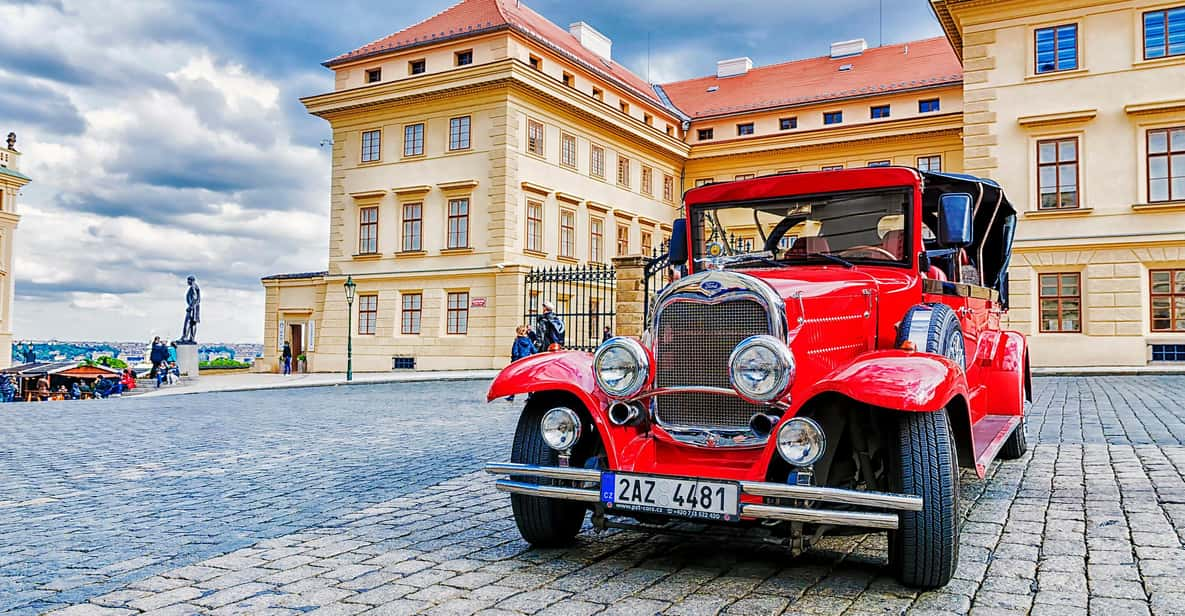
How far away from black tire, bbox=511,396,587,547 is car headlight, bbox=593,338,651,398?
1.49 ft

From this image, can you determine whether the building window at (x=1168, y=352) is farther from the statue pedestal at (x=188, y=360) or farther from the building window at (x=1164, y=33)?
the statue pedestal at (x=188, y=360)

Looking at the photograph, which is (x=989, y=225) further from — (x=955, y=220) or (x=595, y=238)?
(x=595, y=238)

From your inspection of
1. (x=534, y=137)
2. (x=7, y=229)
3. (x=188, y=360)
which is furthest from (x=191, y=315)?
(x=7, y=229)

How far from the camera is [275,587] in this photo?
409cm

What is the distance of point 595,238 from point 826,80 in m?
14.1

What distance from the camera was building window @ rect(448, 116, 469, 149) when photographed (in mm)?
31844

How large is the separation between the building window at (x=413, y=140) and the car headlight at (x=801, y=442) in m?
30.3

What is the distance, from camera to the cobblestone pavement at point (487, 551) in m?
3.82

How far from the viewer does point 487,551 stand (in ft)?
15.5

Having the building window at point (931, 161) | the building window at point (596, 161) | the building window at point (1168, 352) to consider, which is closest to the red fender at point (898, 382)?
the building window at point (1168, 352)

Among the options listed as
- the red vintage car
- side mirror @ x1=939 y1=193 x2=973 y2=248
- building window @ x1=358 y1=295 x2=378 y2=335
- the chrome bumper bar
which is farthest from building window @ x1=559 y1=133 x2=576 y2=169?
the chrome bumper bar

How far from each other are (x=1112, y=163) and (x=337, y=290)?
25.6m

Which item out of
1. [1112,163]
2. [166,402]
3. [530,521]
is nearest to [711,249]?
[530,521]

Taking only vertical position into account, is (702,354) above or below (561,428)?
above
